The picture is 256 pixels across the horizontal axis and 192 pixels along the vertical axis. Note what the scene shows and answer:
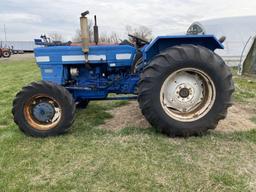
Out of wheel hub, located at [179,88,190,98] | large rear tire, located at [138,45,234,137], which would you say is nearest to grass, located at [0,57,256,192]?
large rear tire, located at [138,45,234,137]

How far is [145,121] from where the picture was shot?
16.9 feet

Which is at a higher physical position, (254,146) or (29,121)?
(29,121)

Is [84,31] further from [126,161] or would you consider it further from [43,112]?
[126,161]

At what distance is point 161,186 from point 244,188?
0.79 m

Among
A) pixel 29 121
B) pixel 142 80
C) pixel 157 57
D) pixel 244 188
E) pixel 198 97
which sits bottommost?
pixel 244 188

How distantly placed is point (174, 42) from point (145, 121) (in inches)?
54.2

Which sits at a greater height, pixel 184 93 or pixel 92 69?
pixel 92 69

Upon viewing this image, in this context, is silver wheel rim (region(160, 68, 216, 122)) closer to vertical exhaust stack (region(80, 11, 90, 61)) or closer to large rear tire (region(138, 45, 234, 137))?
large rear tire (region(138, 45, 234, 137))

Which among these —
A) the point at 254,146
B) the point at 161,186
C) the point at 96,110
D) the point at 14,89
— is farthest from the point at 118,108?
the point at 14,89

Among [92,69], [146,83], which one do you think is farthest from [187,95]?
[92,69]

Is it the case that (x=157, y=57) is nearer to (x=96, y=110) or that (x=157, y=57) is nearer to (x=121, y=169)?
(x=121, y=169)

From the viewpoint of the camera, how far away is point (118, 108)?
6.42m

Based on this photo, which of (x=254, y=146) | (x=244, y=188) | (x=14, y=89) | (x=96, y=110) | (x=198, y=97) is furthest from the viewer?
(x=14, y=89)

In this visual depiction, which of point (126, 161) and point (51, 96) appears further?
point (51, 96)
